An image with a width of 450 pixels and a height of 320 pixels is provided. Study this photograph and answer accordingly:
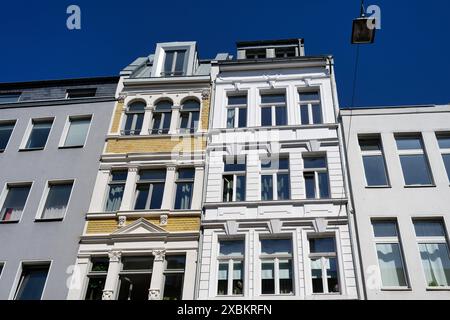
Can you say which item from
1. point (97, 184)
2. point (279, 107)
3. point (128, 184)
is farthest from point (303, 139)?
point (97, 184)

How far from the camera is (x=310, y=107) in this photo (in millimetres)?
16703

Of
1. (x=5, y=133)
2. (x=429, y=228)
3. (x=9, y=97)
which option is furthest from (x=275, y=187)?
(x=9, y=97)

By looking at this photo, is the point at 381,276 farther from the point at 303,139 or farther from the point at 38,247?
the point at 38,247

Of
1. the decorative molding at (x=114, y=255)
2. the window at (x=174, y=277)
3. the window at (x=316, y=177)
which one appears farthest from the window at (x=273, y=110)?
the decorative molding at (x=114, y=255)

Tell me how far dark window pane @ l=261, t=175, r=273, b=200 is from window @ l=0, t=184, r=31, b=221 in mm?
8338

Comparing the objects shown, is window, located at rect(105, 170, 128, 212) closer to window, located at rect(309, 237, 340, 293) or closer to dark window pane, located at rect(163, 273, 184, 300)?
dark window pane, located at rect(163, 273, 184, 300)

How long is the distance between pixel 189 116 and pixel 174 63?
354 cm

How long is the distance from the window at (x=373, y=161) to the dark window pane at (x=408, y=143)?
0.70 metres

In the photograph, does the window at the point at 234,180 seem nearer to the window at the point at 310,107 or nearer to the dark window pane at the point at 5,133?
the window at the point at 310,107

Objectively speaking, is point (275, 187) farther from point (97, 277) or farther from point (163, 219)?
point (97, 277)

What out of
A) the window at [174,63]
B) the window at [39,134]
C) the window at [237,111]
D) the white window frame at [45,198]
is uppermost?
the window at [174,63]

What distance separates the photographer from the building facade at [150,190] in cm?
1298

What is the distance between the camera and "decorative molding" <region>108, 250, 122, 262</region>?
1322cm

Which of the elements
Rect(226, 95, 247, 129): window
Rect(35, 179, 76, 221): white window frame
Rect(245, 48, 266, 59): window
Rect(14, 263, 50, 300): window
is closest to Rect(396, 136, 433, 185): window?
Rect(226, 95, 247, 129): window
